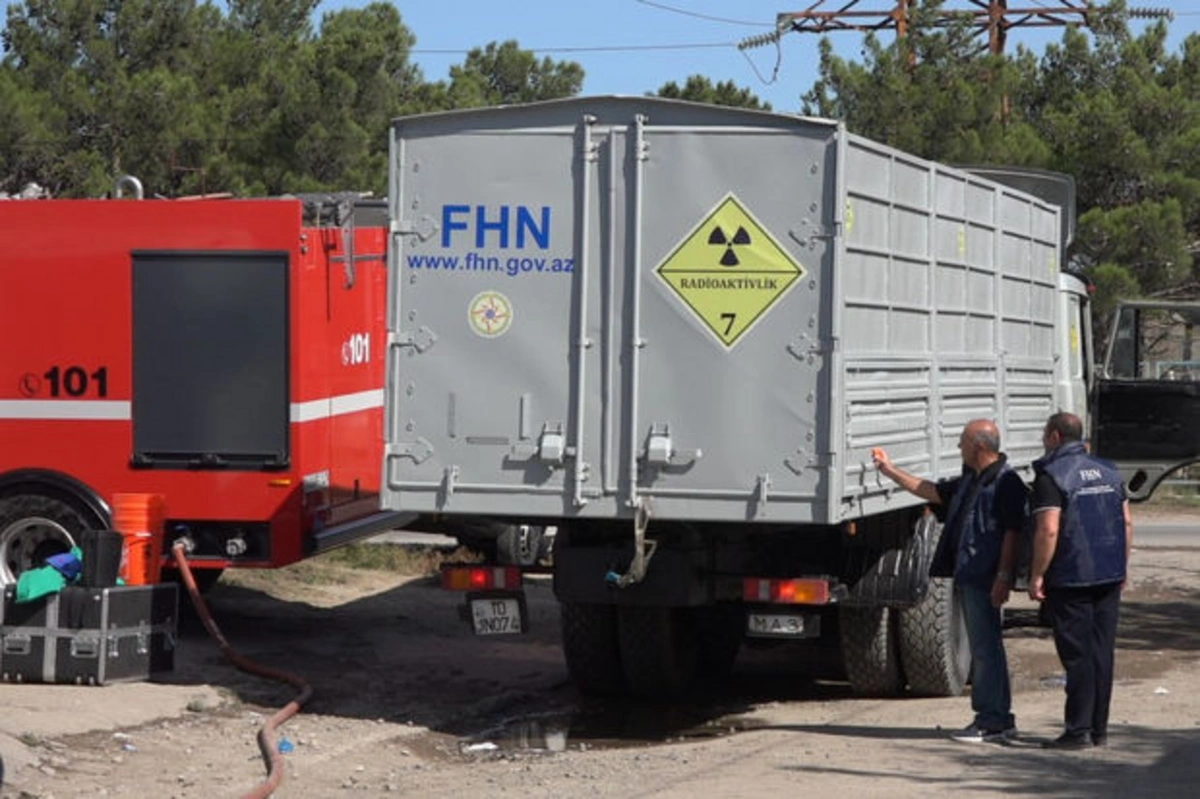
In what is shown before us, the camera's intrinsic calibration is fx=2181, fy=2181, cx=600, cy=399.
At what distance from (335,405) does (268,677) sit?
2019 millimetres

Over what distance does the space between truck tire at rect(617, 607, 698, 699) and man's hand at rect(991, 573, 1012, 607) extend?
240 centimetres

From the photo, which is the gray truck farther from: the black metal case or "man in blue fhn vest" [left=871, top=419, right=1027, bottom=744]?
the black metal case

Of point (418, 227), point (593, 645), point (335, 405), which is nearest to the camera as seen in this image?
point (418, 227)

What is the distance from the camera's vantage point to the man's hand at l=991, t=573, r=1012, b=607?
10.9 metres

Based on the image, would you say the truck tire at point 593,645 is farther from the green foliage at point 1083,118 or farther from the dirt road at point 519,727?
the green foliage at point 1083,118

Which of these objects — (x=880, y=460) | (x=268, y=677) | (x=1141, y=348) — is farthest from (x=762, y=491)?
(x=1141, y=348)

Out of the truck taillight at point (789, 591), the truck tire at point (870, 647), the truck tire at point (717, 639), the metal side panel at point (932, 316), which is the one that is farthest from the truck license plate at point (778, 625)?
the truck tire at point (717, 639)

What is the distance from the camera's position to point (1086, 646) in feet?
35.2

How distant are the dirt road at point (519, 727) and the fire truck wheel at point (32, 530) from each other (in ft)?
3.60

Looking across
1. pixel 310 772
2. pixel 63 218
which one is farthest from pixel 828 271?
pixel 63 218

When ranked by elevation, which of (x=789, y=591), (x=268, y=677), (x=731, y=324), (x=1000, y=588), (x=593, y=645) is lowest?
(x=268, y=677)

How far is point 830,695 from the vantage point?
13578 millimetres

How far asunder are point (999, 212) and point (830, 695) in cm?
345

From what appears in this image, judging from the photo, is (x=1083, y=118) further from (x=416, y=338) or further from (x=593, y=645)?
(x=416, y=338)
